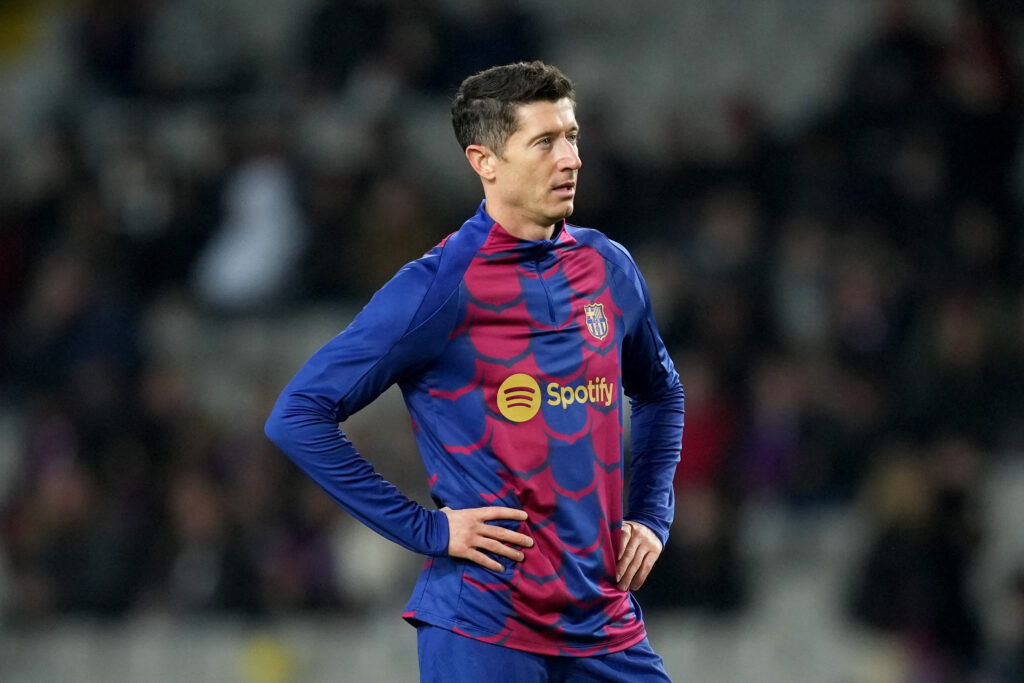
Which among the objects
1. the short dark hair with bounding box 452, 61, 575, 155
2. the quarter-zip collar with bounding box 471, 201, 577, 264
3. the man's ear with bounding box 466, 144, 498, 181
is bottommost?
the quarter-zip collar with bounding box 471, 201, 577, 264

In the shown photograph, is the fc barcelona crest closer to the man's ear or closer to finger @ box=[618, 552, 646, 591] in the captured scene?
the man's ear

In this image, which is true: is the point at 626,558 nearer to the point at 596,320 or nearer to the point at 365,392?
the point at 596,320

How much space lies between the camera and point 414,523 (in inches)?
140

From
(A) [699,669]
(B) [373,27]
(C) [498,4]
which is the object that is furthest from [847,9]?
(A) [699,669]

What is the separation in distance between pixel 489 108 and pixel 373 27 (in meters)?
6.88

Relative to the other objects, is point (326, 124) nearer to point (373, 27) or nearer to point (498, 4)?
point (373, 27)

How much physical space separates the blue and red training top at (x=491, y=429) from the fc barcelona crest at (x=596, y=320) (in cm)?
3

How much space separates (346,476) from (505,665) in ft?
1.87

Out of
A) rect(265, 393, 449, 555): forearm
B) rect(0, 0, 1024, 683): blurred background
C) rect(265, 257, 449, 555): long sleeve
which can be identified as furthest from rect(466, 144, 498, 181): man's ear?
rect(0, 0, 1024, 683): blurred background

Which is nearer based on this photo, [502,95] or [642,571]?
[502,95]

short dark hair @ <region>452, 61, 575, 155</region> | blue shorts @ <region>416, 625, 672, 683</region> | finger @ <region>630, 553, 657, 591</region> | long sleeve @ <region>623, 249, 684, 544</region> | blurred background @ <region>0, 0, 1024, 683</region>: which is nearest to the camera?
blue shorts @ <region>416, 625, 672, 683</region>

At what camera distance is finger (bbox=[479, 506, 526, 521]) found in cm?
350

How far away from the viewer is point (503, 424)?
11.6 ft

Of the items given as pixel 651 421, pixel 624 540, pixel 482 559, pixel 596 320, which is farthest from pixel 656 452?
pixel 482 559
